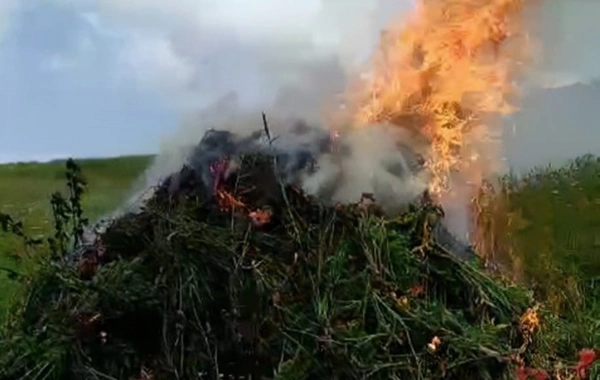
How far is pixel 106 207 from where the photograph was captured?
16.2 m

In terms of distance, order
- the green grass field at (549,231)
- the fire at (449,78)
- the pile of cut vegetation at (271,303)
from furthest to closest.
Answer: the green grass field at (549,231)
the fire at (449,78)
the pile of cut vegetation at (271,303)

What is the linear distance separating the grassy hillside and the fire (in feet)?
15.0

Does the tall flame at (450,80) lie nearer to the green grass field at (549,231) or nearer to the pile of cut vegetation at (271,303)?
the green grass field at (549,231)

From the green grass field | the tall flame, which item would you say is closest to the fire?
the tall flame

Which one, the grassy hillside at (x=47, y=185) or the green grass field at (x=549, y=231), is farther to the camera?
the grassy hillside at (x=47, y=185)

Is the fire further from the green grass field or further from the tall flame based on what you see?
the green grass field

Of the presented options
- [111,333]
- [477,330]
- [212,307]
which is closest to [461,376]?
[477,330]

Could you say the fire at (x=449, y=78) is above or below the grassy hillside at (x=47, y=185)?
above

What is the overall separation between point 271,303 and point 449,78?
9.06 feet

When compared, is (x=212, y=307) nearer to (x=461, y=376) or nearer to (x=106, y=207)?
(x=461, y=376)

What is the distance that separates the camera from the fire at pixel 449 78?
750 centimetres

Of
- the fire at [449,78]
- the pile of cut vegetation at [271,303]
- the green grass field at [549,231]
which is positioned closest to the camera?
the pile of cut vegetation at [271,303]

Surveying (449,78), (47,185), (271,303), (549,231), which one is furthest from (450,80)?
(47,185)

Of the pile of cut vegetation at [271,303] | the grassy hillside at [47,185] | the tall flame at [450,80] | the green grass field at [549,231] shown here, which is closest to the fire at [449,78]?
the tall flame at [450,80]
